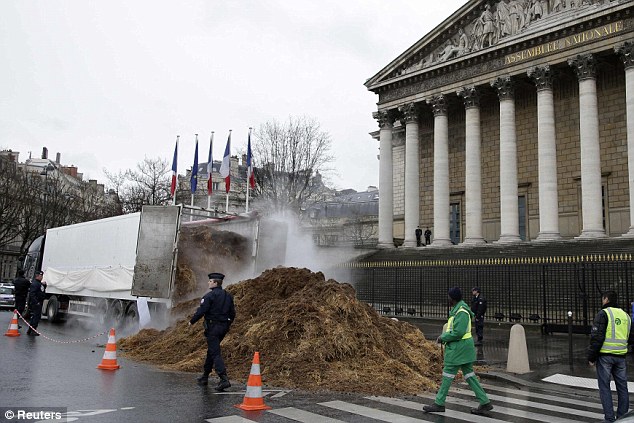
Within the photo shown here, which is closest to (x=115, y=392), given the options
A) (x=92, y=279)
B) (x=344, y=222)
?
(x=92, y=279)

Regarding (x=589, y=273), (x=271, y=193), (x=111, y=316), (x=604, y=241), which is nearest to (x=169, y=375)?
(x=111, y=316)

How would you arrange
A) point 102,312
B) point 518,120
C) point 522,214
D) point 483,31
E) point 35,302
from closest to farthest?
point 35,302 < point 102,312 < point 483,31 < point 522,214 < point 518,120

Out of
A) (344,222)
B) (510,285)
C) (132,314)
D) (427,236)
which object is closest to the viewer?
(132,314)

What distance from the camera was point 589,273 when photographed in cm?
2272

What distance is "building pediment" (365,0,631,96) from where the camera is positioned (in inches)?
1212

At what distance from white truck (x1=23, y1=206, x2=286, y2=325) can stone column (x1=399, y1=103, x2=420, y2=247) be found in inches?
762

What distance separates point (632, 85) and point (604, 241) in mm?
7901

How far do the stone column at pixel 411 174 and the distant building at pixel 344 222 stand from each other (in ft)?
38.3

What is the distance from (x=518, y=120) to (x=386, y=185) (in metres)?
9.45

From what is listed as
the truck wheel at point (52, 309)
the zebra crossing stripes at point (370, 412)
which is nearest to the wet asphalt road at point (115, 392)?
the zebra crossing stripes at point (370, 412)

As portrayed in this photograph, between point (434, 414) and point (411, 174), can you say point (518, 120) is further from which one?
point (434, 414)

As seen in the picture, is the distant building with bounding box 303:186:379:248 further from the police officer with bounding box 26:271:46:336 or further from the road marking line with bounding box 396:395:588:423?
the road marking line with bounding box 396:395:588:423

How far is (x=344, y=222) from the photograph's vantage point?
64188mm

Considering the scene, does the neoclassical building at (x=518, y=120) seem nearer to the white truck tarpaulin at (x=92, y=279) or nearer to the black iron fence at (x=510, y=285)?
the black iron fence at (x=510, y=285)
